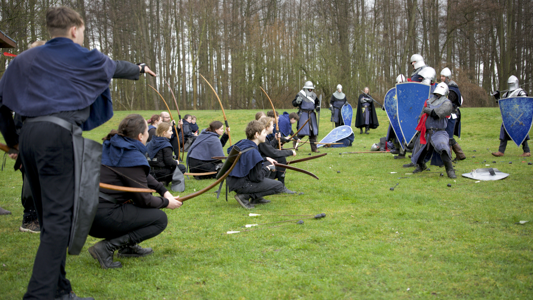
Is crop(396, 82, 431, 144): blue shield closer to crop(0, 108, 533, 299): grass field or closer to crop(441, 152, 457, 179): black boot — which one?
crop(441, 152, 457, 179): black boot

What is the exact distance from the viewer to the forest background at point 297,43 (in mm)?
25469

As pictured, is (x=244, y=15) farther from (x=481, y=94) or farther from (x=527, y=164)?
(x=527, y=164)

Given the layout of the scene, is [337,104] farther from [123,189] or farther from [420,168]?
[123,189]

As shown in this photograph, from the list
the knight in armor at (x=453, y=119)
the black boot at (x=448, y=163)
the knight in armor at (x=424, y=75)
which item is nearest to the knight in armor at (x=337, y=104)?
the knight in armor at (x=453, y=119)

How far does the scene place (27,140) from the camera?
7.39 feet

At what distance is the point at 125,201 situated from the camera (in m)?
3.16

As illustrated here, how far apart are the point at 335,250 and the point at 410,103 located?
4.97m

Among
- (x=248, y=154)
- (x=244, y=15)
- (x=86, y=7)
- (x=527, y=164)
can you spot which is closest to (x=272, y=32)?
(x=244, y=15)

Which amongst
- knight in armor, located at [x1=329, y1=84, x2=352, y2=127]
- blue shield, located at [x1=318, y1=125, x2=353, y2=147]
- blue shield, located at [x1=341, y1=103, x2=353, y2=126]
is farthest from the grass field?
knight in armor, located at [x1=329, y1=84, x2=352, y2=127]

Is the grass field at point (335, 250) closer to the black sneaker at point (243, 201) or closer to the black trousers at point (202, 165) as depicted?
the black sneaker at point (243, 201)

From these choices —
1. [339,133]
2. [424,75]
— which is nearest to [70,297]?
[424,75]

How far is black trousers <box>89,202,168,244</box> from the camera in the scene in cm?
299

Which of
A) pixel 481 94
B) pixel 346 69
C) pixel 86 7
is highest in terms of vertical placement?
pixel 86 7

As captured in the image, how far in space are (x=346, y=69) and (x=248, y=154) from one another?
70.6ft
